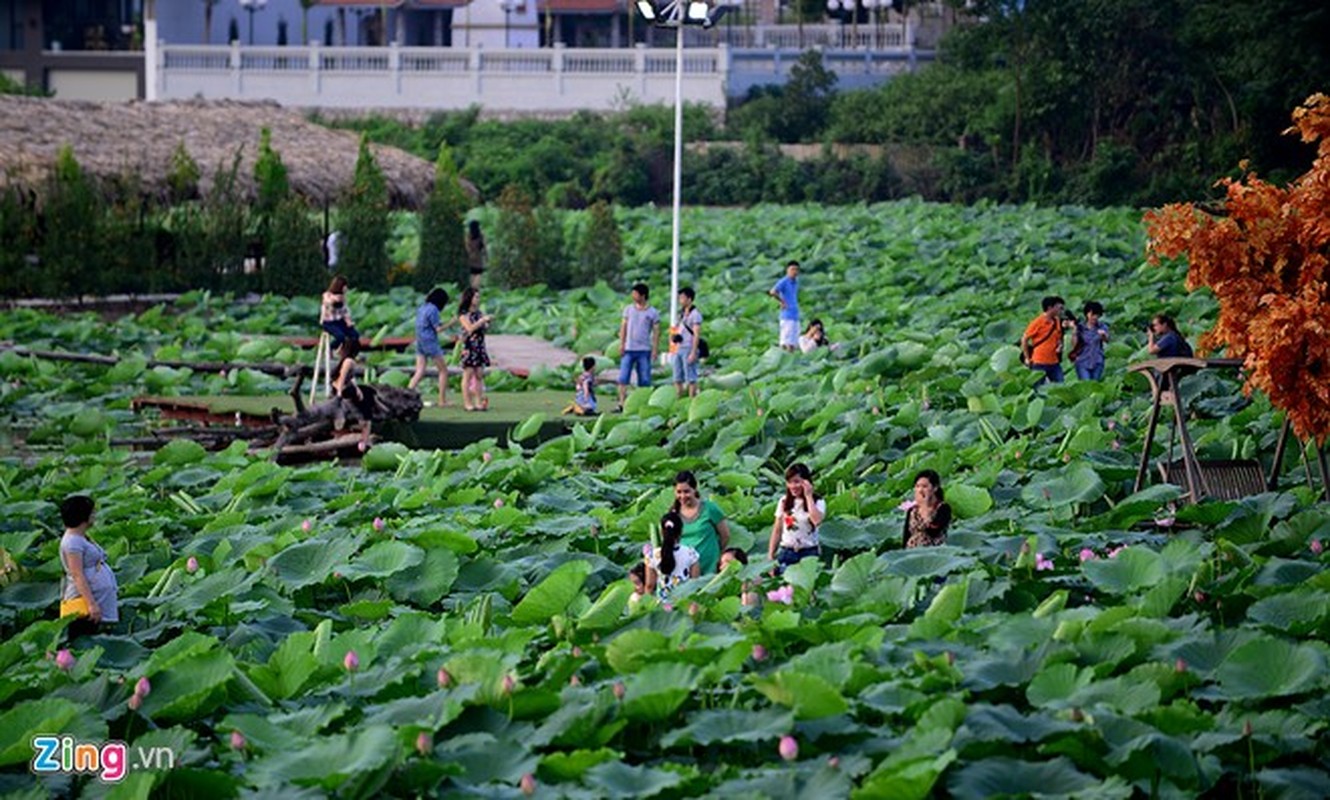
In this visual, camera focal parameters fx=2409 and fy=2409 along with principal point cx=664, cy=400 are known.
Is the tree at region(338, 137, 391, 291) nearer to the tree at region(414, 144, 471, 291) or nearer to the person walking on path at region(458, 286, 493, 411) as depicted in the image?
the tree at region(414, 144, 471, 291)

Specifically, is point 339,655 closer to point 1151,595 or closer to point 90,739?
point 90,739

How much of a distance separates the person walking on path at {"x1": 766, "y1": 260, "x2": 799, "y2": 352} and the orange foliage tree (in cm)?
941

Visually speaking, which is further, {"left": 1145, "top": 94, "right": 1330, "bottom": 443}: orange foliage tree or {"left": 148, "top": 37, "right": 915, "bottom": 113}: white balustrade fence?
{"left": 148, "top": 37, "right": 915, "bottom": 113}: white balustrade fence

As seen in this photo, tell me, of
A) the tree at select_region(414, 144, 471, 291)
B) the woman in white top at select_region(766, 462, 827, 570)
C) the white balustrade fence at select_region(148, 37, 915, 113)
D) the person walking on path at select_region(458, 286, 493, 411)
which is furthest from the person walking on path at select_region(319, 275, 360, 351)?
the white balustrade fence at select_region(148, 37, 915, 113)

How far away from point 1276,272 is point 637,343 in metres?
7.56

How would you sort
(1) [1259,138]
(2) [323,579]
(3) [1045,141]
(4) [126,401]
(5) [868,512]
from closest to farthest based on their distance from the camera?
(2) [323,579] < (5) [868,512] < (4) [126,401] < (1) [1259,138] < (3) [1045,141]

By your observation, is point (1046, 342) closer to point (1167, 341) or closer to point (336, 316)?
point (1167, 341)

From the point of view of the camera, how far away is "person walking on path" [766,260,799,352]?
21266mm

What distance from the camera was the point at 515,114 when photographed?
47750 millimetres

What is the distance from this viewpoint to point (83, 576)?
988cm

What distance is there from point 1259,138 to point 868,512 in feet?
85.6

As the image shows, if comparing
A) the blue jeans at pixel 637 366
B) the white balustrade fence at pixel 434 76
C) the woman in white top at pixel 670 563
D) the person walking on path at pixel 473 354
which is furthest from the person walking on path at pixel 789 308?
the white balustrade fence at pixel 434 76

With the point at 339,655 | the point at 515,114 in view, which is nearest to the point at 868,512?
the point at 339,655

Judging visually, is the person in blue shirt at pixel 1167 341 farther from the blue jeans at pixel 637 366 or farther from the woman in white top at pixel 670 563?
the woman in white top at pixel 670 563
